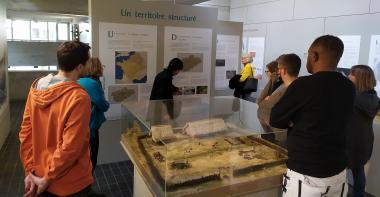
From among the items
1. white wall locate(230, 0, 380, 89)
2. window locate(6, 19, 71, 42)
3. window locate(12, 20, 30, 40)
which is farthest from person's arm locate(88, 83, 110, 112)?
window locate(12, 20, 30, 40)

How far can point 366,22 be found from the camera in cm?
452

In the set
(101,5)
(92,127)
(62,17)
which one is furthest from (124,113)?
(62,17)

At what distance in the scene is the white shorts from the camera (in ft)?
5.69

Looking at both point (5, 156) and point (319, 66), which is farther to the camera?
point (5, 156)

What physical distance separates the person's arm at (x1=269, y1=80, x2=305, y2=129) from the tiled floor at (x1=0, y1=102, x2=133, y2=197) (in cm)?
221

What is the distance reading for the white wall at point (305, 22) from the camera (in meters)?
4.44

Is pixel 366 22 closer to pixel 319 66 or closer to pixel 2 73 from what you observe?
pixel 319 66

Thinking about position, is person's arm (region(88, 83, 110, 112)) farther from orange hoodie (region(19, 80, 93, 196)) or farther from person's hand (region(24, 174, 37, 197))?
person's hand (region(24, 174, 37, 197))

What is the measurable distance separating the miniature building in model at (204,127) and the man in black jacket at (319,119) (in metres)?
0.43

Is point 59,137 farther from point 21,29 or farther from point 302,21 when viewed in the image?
point 21,29

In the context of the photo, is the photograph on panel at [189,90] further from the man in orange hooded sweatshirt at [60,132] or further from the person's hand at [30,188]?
the person's hand at [30,188]

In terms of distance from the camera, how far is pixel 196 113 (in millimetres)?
2535

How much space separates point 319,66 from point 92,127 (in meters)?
2.20

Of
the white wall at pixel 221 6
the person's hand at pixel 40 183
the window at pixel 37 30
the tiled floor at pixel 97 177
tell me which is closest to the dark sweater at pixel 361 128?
the tiled floor at pixel 97 177
